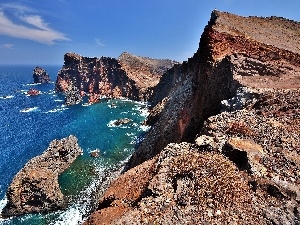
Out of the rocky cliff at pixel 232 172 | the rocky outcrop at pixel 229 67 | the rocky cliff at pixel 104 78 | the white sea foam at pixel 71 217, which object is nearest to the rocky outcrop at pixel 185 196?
the rocky cliff at pixel 232 172

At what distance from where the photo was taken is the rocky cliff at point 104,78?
14162 cm

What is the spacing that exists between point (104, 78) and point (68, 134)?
77092 mm

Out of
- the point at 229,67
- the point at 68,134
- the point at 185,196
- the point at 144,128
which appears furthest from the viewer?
the point at 144,128

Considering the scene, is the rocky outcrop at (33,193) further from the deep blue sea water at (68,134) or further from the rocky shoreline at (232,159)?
the rocky shoreline at (232,159)

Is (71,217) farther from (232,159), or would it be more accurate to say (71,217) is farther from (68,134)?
(68,134)

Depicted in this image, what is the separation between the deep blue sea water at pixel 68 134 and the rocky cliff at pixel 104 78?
11695mm

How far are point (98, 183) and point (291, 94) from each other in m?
38.2

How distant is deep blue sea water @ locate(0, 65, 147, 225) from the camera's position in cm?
4900

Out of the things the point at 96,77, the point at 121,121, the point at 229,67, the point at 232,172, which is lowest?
the point at 121,121

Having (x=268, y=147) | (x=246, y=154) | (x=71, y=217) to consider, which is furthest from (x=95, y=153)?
(x=246, y=154)

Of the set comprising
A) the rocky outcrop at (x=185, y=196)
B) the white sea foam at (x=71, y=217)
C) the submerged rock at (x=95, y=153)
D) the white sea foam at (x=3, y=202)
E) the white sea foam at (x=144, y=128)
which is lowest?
the white sea foam at (x=3, y=202)

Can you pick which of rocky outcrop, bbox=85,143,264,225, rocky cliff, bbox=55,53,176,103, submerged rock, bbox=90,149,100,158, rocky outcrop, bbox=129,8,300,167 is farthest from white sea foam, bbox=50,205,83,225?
rocky cliff, bbox=55,53,176,103

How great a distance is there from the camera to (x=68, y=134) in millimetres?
83312

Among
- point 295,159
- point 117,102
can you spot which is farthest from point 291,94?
point 117,102
